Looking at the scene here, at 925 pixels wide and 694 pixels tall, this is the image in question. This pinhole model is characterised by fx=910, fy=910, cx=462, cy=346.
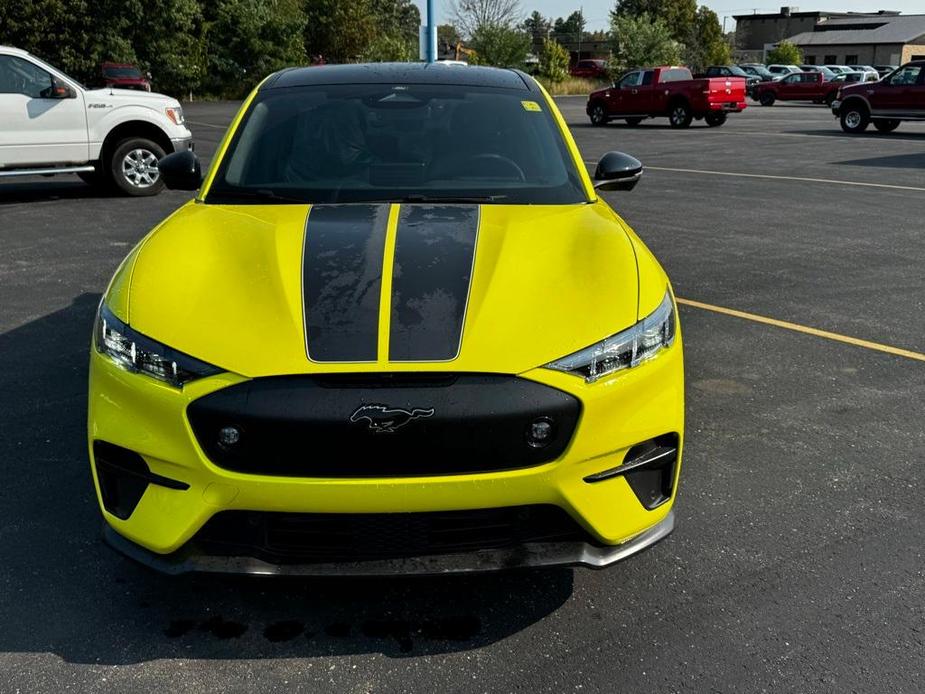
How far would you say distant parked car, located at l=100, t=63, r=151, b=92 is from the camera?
32.6 m

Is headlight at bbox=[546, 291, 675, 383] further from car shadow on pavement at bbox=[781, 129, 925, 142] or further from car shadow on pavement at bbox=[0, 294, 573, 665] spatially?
car shadow on pavement at bbox=[781, 129, 925, 142]

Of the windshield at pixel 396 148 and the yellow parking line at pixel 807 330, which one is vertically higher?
the windshield at pixel 396 148

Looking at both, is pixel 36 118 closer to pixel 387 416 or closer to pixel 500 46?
pixel 387 416

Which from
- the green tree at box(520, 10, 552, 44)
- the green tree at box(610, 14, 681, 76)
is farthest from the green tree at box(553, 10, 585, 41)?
the green tree at box(610, 14, 681, 76)

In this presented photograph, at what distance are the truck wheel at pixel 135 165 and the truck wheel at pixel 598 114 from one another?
1884 cm

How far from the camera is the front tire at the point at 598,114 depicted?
28.3 m

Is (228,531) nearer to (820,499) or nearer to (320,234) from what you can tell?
(320,234)

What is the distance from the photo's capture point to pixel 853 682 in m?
2.52

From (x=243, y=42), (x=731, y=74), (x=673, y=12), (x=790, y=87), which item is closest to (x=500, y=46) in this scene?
(x=731, y=74)

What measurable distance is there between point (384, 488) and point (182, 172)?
253 cm

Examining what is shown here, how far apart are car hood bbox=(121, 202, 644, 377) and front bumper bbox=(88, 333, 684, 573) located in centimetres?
15

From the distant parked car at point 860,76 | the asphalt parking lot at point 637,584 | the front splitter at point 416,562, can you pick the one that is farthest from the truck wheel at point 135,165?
the distant parked car at point 860,76

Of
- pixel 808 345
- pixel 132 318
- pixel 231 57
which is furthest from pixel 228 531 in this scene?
pixel 231 57

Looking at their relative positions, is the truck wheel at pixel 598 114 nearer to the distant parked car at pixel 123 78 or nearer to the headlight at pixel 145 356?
the distant parked car at pixel 123 78
